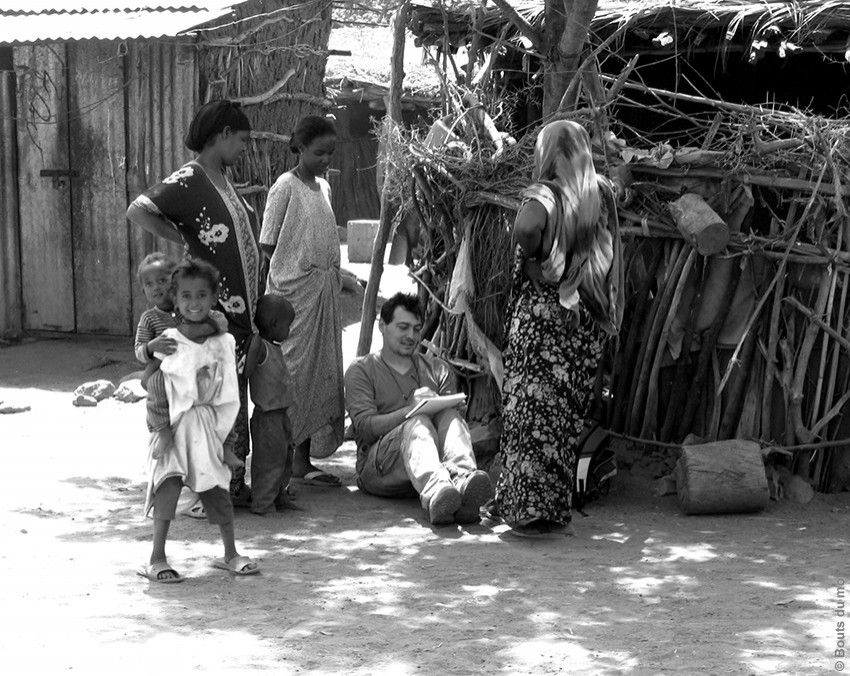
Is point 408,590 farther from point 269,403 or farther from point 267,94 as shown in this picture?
point 267,94

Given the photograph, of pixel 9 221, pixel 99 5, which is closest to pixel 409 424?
pixel 99 5

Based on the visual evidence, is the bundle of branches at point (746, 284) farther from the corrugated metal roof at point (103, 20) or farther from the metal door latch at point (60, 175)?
the metal door latch at point (60, 175)

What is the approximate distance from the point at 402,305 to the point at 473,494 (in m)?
1.02

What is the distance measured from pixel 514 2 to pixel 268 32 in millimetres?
2424

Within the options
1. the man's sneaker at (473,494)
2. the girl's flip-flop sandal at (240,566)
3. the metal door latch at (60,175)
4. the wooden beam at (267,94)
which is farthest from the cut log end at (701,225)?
the metal door latch at (60,175)

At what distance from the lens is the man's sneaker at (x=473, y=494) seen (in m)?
5.36

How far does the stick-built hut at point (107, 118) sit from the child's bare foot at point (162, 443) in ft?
16.5

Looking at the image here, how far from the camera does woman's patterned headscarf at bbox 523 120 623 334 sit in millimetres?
5137

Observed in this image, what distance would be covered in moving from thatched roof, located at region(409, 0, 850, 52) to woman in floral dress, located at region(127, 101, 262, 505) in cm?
244

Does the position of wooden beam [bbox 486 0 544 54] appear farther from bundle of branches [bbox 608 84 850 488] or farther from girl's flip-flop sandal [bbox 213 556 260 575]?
girl's flip-flop sandal [bbox 213 556 260 575]

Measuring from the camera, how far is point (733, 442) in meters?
5.80

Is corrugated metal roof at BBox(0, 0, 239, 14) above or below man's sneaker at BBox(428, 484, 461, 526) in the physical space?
above

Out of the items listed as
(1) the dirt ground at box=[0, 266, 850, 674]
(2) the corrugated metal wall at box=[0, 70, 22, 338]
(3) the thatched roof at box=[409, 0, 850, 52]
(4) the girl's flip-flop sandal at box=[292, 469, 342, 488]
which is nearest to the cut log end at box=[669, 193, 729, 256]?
(1) the dirt ground at box=[0, 266, 850, 674]

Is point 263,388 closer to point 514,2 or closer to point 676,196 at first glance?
point 676,196
